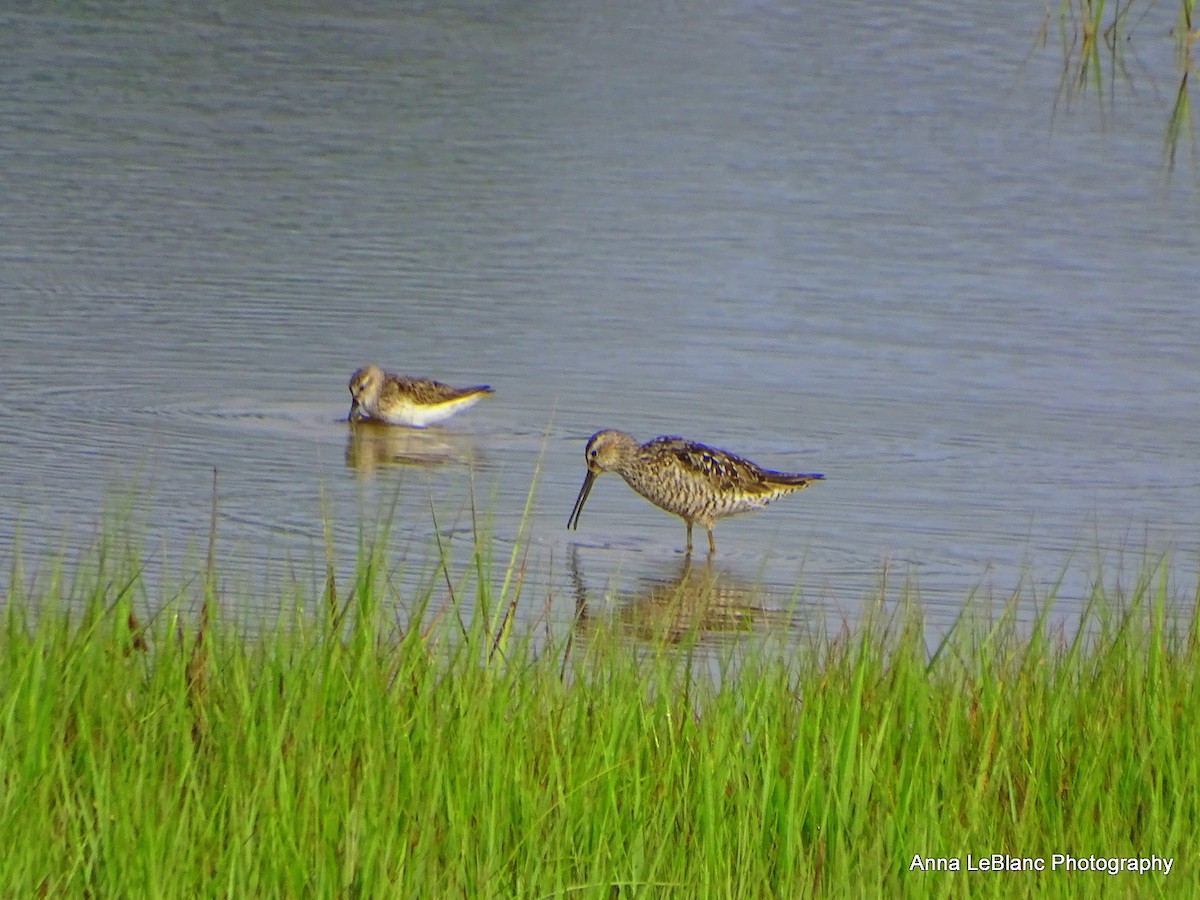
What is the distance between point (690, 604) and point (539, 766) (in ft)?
13.5

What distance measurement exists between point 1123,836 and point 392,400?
24.4ft

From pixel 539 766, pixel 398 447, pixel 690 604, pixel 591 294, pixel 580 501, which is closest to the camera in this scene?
pixel 539 766

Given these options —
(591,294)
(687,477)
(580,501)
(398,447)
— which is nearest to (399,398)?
(398,447)

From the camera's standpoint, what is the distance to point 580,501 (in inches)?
406

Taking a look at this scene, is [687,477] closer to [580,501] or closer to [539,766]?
[580,501]

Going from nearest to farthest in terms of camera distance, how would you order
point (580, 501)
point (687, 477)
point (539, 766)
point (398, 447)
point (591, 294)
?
point (539, 766) < point (687, 477) < point (580, 501) < point (398, 447) < point (591, 294)

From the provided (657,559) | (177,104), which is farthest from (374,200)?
(657,559)

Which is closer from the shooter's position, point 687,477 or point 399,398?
point 687,477

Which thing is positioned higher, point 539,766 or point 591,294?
point 591,294

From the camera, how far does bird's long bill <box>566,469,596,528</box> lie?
33.8 ft

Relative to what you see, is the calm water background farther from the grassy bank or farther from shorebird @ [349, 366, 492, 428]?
the grassy bank

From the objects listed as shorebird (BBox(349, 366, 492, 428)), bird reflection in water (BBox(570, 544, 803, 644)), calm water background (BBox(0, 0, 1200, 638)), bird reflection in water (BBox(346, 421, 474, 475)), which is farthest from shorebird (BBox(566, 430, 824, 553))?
Answer: shorebird (BBox(349, 366, 492, 428))

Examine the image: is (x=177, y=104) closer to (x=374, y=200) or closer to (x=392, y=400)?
(x=374, y=200)

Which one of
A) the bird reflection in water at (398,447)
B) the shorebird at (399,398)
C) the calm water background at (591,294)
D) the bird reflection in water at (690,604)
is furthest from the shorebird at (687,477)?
the shorebird at (399,398)
